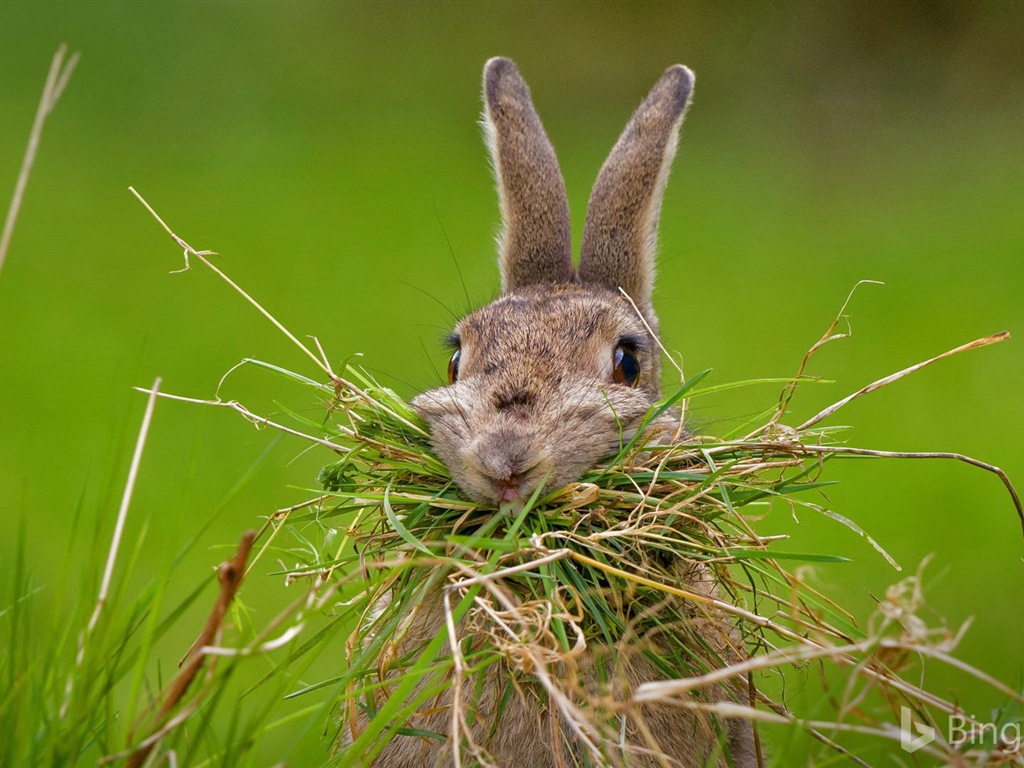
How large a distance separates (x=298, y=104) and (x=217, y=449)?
3.71m

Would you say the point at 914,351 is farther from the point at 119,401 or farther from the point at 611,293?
the point at 119,401

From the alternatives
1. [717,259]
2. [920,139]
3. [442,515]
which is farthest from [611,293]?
[920,139]

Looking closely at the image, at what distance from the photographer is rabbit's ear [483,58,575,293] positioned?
2.97 metres

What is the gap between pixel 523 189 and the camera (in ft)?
9.85

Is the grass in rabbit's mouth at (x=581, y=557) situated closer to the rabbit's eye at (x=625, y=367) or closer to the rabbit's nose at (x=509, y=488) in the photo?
the rabbit's nose at (x=509, y=488)

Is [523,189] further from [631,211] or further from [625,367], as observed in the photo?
[625,367]

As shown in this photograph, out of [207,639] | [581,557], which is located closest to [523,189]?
[581,557]

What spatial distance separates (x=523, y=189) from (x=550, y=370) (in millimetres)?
900

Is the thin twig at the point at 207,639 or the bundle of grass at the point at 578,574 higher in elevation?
the bundle of grass at the point at 578,574

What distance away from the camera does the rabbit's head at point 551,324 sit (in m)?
1.97

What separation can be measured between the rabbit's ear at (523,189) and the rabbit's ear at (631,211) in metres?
0.08

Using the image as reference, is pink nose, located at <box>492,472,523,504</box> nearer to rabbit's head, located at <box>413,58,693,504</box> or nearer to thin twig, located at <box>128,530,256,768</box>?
rabbit's head, located at <box>413,58,693,504</box>

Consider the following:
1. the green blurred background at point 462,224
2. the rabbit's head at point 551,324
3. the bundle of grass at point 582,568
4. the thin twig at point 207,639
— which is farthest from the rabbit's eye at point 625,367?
the thin twig at point 207,639

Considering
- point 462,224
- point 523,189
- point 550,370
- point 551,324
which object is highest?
point 462,224
